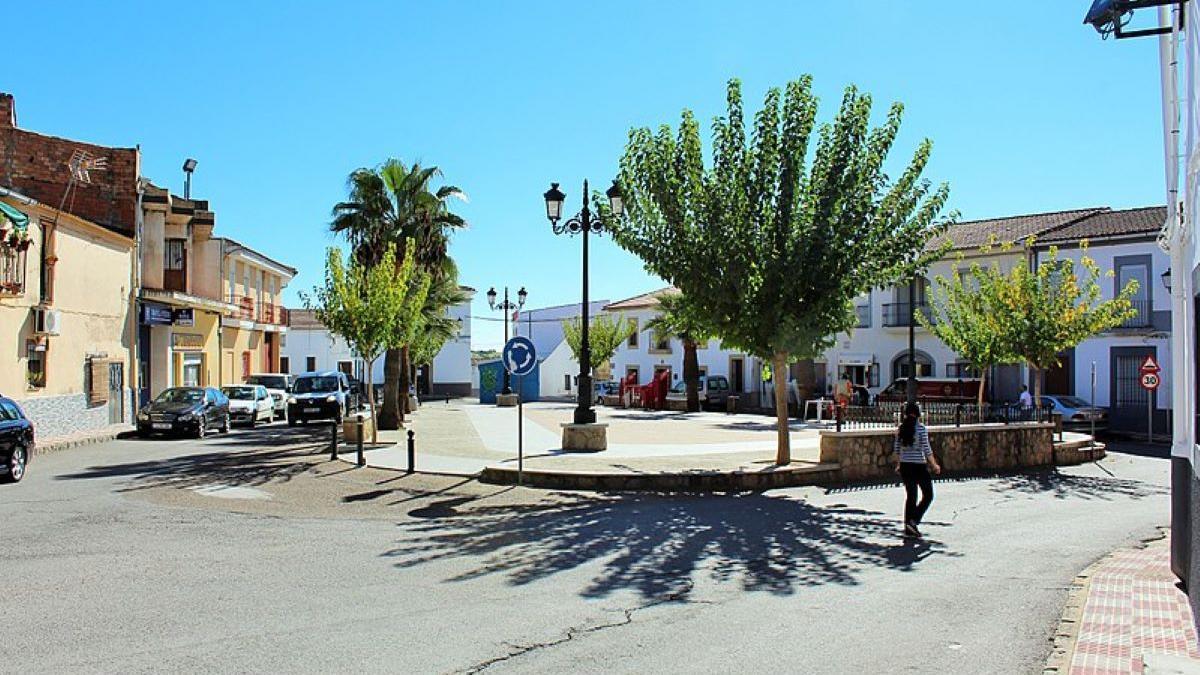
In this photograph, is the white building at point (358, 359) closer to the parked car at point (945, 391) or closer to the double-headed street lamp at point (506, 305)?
the double-headed street lamp at point (506, 305)

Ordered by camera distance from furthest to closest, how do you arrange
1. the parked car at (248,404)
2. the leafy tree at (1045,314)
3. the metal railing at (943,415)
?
the parked car at (248,404) < the leafy tree at (1045,314) < the metal railing at (943,415)

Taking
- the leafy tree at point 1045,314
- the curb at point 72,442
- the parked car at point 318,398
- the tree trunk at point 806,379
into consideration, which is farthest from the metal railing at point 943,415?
the tree trunk at point 806,379

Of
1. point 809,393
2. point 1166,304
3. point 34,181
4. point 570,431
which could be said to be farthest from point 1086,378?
point 34,181

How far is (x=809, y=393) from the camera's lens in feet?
146

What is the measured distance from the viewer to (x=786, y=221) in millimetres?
15625

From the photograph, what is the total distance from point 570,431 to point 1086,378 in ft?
74.7

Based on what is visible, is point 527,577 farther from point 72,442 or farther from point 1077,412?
point 1077,412

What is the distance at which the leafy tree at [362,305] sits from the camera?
2184 cm

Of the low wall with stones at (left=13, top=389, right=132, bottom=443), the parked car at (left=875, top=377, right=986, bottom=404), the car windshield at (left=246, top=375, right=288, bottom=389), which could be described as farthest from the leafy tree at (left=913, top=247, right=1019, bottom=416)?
the car windshield at (left=246, top=375, right=288, bottom=389)

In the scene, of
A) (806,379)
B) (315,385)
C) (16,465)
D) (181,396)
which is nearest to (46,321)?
(181,396)

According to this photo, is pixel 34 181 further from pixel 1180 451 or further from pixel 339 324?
pixel 1180 451

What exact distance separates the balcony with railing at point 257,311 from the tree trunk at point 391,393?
55.5ft

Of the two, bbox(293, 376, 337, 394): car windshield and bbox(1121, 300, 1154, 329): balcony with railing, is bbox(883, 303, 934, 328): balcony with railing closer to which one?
bbox(1121, 300, 1154, 329): balcony with railing

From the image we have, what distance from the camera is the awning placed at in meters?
21.5
